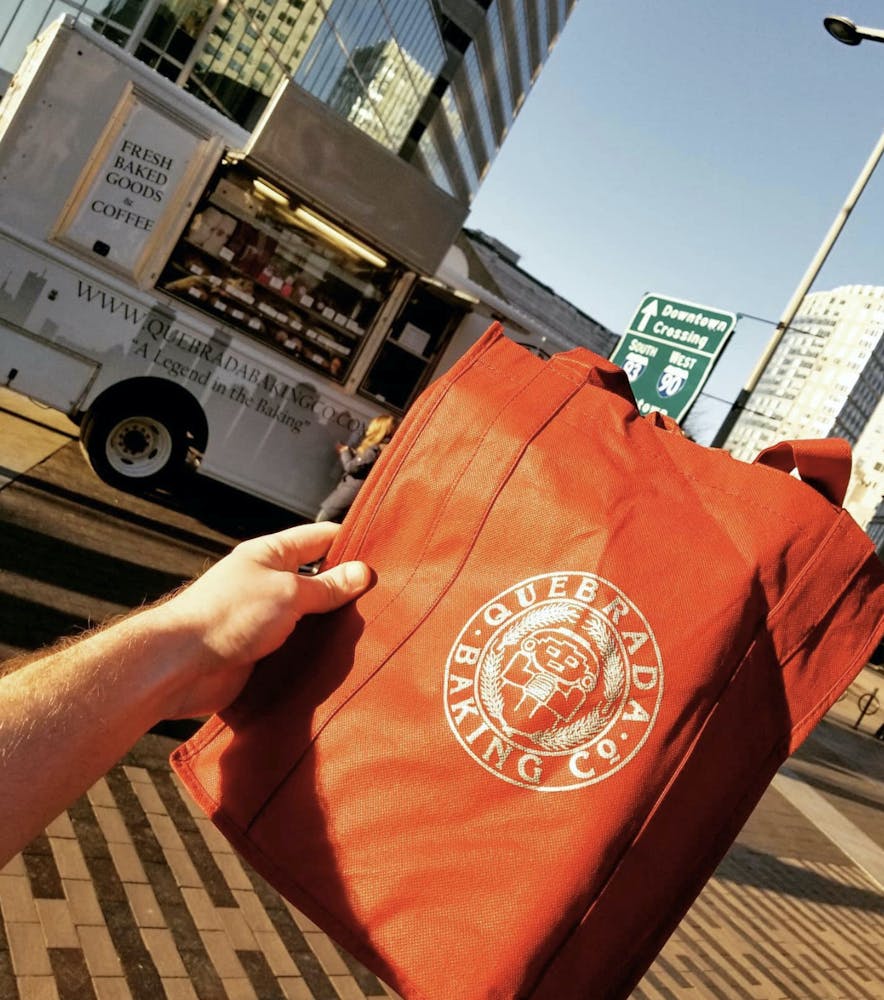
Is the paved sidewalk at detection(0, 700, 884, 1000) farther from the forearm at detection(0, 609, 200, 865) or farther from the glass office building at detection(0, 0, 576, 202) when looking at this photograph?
the glass office building at detection(0, 0, 576, 202)

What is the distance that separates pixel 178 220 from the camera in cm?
810

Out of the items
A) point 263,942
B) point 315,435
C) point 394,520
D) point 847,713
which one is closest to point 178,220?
point 315,435

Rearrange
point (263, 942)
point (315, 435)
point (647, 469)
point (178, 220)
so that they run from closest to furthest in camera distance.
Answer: point (647, 469) < point (263, 942) < point (178, 220) < point (315, 435)

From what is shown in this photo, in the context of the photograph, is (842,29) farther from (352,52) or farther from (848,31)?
(352,52)

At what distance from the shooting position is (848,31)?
31.0ft

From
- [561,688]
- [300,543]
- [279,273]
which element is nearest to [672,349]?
[279,273]

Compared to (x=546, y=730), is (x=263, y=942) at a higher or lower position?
lower

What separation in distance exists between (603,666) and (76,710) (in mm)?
812

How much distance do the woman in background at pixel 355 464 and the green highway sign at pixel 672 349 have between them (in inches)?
99.2

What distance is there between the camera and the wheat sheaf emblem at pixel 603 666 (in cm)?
132

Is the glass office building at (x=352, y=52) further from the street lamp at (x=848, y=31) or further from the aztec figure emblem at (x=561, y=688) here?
the aztec figure emblem at (x=561, y=688)

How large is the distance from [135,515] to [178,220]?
2.83 metres

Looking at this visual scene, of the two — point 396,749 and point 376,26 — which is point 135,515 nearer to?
point 396,749

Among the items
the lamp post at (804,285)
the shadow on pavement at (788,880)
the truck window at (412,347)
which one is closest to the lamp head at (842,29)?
the lamp post at (804,285)
